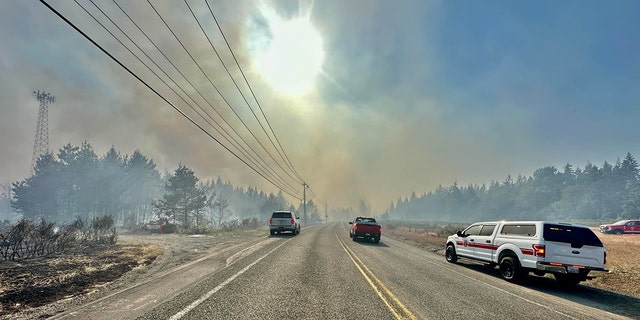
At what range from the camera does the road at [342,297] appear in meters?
6.38

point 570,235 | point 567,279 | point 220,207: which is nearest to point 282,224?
point 567,279

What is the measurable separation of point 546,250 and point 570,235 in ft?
3.76

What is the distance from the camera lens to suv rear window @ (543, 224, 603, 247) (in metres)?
10.4

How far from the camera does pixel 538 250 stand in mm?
10422

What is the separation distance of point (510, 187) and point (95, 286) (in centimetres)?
16996

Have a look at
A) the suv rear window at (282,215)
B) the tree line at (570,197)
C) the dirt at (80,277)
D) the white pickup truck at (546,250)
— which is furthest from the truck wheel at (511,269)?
the tree line at (570,197)

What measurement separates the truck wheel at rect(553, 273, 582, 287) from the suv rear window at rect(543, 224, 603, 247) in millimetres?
1166

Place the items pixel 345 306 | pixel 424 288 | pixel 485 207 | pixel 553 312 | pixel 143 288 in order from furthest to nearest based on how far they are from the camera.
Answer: pixel 485 207
pixel 424 288
pixel 143 288
pixel 553 312
pixel 345 306

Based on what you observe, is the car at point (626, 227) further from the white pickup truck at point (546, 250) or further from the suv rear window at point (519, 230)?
the suv rear window at point (519, 230)

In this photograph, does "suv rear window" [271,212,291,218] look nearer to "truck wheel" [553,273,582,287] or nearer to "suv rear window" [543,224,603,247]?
"truck wheel" [553,273,582,287]

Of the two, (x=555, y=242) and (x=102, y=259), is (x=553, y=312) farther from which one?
(x=102, y=259)

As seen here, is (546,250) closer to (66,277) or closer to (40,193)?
(66,277)

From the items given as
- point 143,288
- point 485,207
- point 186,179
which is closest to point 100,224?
point 143,288

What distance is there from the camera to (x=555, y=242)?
1034cm
